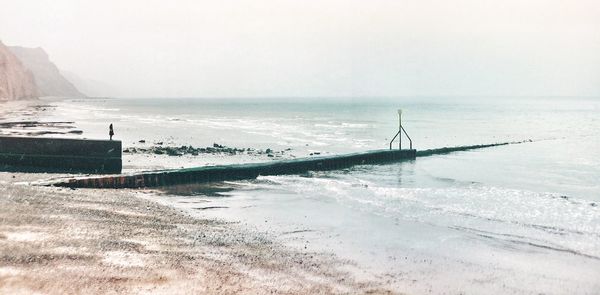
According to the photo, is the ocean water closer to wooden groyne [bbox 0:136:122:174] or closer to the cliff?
wooden groyne [bbox 0:136:122:174]

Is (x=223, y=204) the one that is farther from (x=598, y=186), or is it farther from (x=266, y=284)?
(x=598, y=186)

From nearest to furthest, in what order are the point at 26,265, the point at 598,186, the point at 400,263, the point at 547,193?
the point at 26,265, the point at 400,263, the point at 547,193, the point at 598,186

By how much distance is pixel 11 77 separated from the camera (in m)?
171

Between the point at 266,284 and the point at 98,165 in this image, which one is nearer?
the point at 266,284

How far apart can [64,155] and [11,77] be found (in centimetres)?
17109

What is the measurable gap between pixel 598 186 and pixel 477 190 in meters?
7.62

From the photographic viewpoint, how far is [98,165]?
25.0 m

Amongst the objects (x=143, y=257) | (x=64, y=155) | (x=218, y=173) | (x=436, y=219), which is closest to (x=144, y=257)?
(x=143, y=257)

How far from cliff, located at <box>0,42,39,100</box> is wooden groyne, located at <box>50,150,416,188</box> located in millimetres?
153424

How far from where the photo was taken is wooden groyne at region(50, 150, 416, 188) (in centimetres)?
2161

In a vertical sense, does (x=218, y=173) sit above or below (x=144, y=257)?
above

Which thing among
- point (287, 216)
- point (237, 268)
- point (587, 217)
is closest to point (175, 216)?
point (287, 216)

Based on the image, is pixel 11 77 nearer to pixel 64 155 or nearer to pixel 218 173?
pixel 64 155

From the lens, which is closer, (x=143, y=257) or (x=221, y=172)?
(x=143, y=257)
